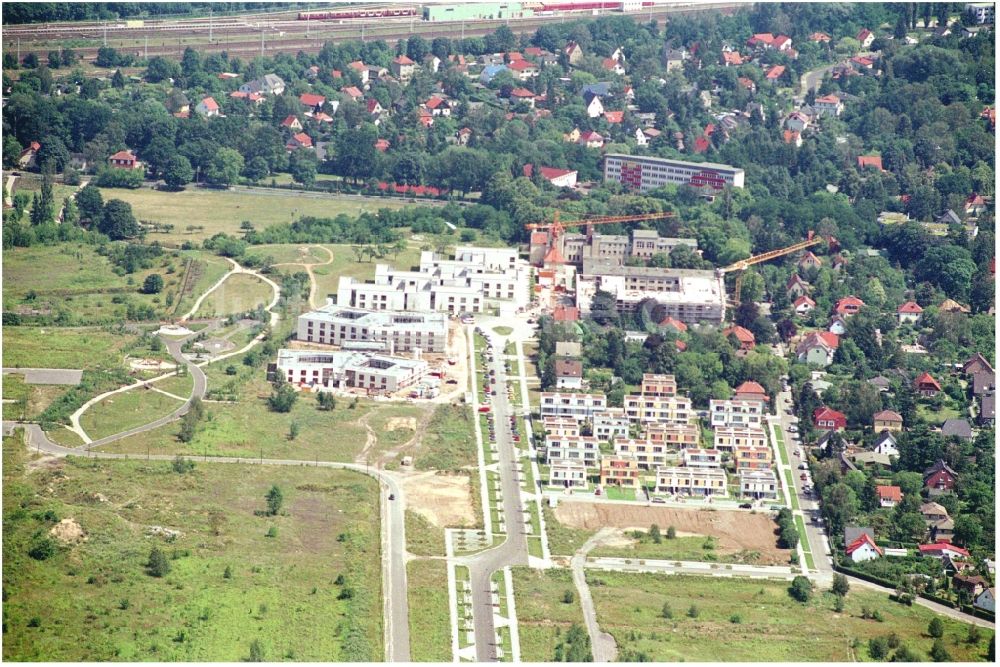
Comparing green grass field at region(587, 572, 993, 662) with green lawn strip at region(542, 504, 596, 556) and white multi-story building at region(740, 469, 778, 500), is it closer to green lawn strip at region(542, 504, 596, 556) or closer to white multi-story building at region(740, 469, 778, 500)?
green lawn strip at region(542, 504, 596, 556)

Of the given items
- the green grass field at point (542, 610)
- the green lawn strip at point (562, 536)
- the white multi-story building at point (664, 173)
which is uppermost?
the green grass field at point (542, 610)

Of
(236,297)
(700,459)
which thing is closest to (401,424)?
(700,459)

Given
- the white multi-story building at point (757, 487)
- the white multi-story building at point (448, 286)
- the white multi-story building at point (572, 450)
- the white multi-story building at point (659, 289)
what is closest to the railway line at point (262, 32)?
the white multi-story building at point (448, 286)

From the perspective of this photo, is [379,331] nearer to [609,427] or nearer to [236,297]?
[236,297]

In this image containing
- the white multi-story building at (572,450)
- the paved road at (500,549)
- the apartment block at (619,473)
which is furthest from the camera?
the white multi-story building at (572,450)

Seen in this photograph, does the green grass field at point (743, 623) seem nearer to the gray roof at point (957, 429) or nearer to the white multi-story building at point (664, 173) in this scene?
the gray roof at point (957, 429)

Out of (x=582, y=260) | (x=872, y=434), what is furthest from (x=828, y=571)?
(x=582, y=260)
